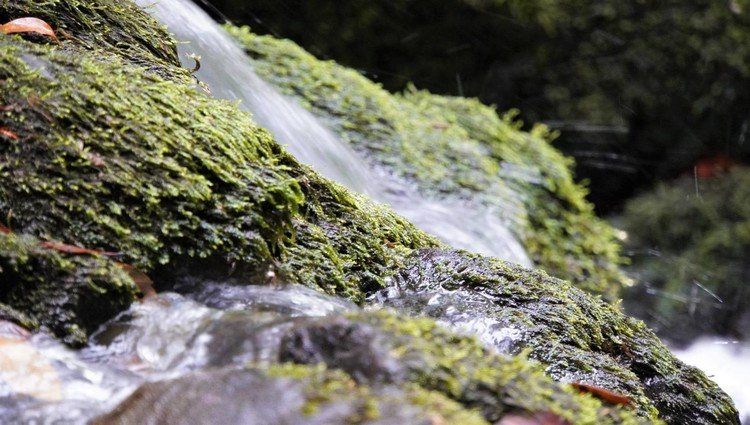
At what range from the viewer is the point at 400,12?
703cm

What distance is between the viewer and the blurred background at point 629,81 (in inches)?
274

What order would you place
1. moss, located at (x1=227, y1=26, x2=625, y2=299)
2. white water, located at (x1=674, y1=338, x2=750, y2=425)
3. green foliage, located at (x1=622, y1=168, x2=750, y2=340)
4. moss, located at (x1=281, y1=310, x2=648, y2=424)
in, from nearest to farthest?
moss, located at (x1=281, y1=310, x2=648, y2=424) → moss, located at (x1=227, y1=26, x2=625, y2=299) → white water, located at (x1=674, y1=338, x2=750, y2=425) → green foliage, located at (x1=622, y1=168, x2=750, y2=340)

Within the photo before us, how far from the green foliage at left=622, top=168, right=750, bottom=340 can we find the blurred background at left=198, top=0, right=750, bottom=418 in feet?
0.03

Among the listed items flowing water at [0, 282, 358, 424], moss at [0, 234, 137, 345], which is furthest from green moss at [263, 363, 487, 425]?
moss at [0, 234, 137, 345]

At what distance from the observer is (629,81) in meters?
7.31

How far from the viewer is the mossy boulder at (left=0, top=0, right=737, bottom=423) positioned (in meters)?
1.49

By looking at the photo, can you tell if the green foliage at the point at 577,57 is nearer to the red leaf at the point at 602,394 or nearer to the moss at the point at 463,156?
the moss at the point at 463,156

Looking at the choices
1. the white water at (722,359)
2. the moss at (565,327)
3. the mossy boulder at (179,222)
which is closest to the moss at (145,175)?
the mossy boulder at (179,222)

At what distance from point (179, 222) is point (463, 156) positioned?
388 centimetres

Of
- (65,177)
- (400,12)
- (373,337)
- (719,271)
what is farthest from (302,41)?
(373,337)

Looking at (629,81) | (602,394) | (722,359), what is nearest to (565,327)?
(602,394)

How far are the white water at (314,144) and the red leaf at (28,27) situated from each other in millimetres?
872

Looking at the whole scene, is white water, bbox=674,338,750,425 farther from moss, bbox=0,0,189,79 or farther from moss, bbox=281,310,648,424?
moss, bbox=281,310,648,424

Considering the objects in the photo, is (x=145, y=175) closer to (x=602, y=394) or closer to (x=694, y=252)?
(x=602, y=394)
